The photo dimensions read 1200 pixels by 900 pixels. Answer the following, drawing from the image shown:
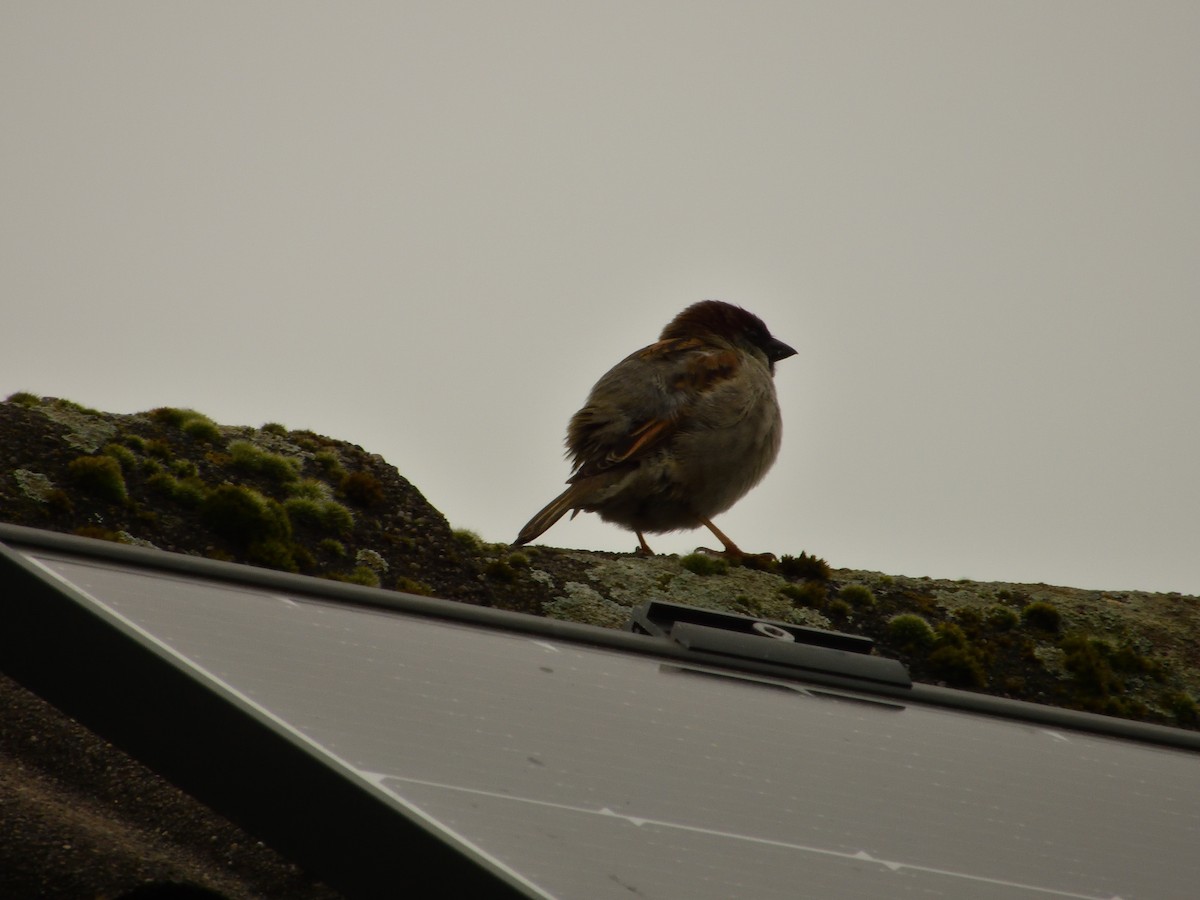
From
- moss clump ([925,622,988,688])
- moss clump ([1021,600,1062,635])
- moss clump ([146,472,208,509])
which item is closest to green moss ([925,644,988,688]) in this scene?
moss clump ([925,622,988,688])

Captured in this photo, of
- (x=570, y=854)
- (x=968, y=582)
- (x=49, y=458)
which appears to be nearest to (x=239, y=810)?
(x=570, y=854)

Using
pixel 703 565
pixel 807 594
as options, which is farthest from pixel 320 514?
pixel 807 594

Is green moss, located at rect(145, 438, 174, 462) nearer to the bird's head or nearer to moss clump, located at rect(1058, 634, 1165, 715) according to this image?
moss clump, located at rect(1058, 634, 1165, 715)

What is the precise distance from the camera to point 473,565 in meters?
7.01

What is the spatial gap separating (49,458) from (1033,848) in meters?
4.59

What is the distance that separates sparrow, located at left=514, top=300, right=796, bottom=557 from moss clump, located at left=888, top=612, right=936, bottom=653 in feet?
11.8

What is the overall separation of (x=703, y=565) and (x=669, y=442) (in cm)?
333

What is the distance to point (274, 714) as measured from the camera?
222 cm

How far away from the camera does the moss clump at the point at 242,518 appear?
6125mm

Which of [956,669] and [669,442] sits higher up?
[669,442]

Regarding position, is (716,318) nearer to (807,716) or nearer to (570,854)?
(807,716)

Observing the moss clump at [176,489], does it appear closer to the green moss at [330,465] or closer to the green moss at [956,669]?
the green moss at [330,465]

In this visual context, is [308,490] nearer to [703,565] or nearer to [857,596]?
[703,565]

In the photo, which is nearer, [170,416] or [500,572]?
[500,572]
